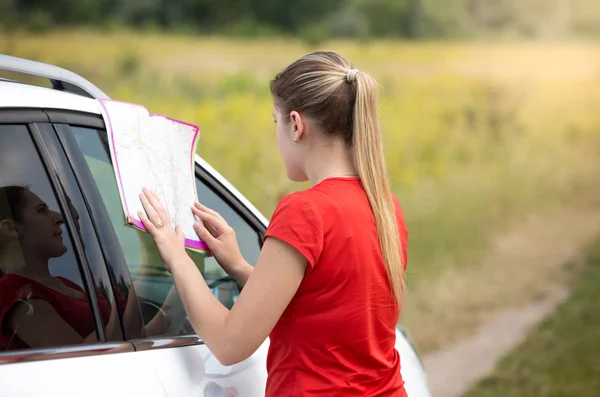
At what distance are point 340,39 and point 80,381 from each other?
8.40 meters

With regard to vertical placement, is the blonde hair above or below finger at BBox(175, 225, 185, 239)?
above

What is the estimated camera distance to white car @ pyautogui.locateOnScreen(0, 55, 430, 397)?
5.74ft

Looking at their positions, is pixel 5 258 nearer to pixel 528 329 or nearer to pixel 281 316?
pixel 281 316

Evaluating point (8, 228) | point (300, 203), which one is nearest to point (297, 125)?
point (300, 203)

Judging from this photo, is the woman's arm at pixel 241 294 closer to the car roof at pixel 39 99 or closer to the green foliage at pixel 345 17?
the car roof at pixel 39 99

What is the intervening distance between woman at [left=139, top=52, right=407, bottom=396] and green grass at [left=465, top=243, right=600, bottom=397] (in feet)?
13.6

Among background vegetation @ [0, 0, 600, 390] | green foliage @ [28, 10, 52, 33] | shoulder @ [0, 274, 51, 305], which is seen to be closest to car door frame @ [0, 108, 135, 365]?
shoulder @ [0, 274, 51, 305]

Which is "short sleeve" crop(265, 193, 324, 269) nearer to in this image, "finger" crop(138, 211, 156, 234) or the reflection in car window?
"finger" crop(138, 211, 156, 234)

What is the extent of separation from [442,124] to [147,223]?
8291 mm

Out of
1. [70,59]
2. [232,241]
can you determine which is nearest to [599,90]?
[70,59]

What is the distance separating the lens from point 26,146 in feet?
5.98

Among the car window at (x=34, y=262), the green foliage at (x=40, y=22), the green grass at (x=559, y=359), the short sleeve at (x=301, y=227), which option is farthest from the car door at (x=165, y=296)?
the green foliage at (x=40, y=22)

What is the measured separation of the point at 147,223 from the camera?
189 cm

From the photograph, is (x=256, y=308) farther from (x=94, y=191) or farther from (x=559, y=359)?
(x=559, y=359)
